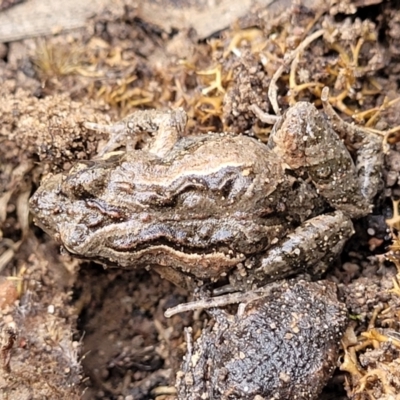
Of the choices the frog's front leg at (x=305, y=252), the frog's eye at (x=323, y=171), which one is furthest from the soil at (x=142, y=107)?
the frog's eye at (x=323, y=171)

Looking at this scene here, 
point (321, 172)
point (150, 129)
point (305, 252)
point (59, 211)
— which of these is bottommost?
point (305, 252)

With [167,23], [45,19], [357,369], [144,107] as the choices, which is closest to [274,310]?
[357,369]

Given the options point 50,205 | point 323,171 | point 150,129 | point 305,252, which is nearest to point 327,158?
point 323,171

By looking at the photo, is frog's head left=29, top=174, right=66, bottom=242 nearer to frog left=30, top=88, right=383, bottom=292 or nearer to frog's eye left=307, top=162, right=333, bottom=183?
frog left=30, top=88, right=383, bottom=292

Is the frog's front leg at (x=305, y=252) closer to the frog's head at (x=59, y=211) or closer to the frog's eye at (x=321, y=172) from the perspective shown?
the frog's eye at (x=321, y=172)

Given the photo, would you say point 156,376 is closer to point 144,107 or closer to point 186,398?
point 186,398

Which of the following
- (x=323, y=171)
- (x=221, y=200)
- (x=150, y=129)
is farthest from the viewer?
(x=150, y=129)

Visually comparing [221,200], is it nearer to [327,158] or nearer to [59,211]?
[327,158]
